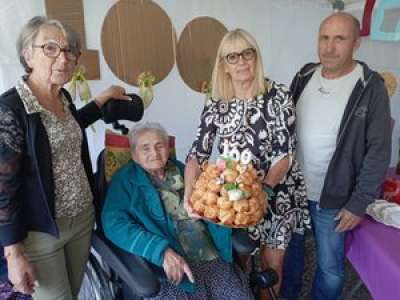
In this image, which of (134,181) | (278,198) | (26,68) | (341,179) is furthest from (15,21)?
(341,179)

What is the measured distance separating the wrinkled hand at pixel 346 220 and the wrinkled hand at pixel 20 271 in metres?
1.17

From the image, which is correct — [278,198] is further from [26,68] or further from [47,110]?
[26,68]

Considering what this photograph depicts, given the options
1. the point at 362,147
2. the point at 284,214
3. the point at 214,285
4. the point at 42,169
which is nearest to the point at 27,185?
the point at 42,169

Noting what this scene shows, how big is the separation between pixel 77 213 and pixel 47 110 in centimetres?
37

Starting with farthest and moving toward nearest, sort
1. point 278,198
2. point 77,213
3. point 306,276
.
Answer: point 306,276, point 278,198, point 77,213

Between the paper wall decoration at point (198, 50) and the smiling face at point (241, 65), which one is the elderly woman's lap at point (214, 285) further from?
the paper wall decoration at point (198, 50)

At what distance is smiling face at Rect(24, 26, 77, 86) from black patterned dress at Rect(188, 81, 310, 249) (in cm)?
63

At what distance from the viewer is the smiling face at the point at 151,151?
1585 millimetres

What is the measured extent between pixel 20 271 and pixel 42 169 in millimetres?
308

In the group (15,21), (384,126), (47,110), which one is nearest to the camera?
(47,110)

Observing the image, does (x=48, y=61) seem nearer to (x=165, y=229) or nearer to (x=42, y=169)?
(x=42, y=169)

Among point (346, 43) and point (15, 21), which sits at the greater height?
point (15, 21)

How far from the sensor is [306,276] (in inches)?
89.9

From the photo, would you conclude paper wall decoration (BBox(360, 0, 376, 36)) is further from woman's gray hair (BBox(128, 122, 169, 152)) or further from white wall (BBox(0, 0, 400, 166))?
woman's gray hair (BBox(128, 122, 169, 152))
